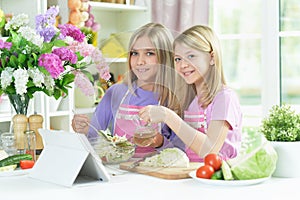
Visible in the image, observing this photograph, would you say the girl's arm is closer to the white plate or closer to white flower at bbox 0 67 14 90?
the white plate

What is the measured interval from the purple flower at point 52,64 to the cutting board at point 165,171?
1.35 feet

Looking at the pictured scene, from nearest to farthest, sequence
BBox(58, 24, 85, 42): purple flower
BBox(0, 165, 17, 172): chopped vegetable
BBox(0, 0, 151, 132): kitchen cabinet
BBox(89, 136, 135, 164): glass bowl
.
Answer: BBox(89, 136, 135, 164): glass bowl
BBox(0, 165, 17, 172): chopped vegetable
BBox(58, 24, 85, 42): purple flower
BBox(0, 0, 151, 132): kitchen cabinet

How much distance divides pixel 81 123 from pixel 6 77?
0.37 m

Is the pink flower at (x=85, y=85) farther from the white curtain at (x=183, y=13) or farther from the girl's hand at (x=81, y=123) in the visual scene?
the white curtain at (x=183, y=13)

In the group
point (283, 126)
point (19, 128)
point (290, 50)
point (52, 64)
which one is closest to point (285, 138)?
point (283, 126)

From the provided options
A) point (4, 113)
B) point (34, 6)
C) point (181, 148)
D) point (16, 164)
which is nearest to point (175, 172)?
point (181, 148)

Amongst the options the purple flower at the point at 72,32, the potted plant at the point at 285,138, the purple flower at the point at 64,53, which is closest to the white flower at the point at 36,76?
the purple flower at the point at 64,53

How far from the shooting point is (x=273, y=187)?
5.45 feet

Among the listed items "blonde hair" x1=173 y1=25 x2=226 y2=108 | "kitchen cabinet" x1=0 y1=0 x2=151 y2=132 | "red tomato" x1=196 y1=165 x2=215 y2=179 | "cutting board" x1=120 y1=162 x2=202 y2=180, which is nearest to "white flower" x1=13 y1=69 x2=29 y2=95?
"cutting board" x1=120 y1=162 x2=202 y2=180

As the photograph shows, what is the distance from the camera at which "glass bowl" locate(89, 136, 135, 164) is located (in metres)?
1.82

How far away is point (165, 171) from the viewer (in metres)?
1.82

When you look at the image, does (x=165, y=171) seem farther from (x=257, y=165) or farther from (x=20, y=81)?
(x=20, y=81)

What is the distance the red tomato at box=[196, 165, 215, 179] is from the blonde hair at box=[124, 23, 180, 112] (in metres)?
0.21

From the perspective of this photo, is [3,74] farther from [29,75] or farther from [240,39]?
[240,39]
